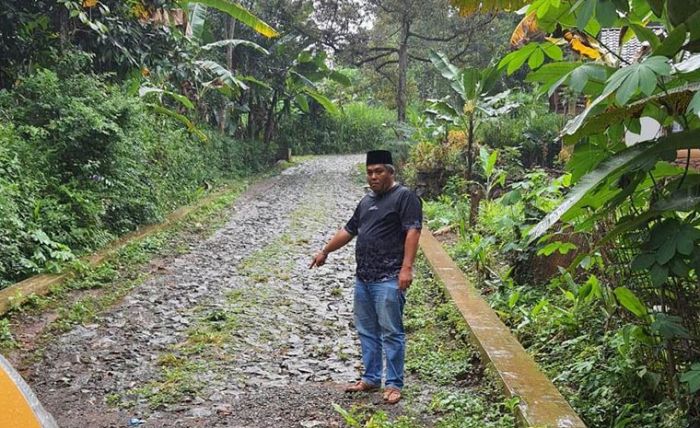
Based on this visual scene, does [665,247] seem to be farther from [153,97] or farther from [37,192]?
[153,97]

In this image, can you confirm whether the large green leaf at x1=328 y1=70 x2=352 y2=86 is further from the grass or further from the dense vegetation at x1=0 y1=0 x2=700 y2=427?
the grass

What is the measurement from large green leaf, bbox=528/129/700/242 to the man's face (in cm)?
205

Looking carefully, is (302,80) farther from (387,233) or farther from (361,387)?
(361,387)

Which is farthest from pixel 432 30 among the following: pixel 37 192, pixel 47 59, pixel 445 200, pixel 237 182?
pixel 37 192

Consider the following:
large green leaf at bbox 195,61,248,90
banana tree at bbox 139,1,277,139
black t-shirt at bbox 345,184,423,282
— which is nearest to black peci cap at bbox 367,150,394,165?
black t-shirt at bbox 345,184,423,282

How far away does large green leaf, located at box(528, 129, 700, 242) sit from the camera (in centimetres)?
A: 243

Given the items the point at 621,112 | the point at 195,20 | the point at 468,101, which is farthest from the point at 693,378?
the point at 195,20

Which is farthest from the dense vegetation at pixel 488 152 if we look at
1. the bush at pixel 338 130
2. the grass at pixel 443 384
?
the bush at pixel 338 130

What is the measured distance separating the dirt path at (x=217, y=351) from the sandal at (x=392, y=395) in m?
0.05

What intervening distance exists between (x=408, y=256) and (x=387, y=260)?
0.20 metres

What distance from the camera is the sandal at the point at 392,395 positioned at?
177 inches

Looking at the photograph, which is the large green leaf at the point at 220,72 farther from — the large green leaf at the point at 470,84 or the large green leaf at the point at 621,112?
the large green leaf at the point at 621,112

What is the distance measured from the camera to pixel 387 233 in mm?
4574

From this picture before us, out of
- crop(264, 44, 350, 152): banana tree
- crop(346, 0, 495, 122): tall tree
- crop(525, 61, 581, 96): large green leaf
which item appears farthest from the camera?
crop(346, 0, 495, 122): tall tree
